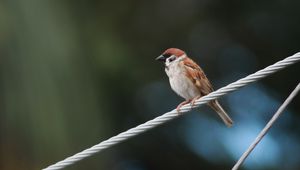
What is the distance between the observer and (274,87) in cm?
1068

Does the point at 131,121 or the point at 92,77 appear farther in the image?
the point at 131,121

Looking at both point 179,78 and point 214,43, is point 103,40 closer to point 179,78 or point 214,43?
point 214,43

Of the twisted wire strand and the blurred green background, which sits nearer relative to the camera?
the twisted wire strand

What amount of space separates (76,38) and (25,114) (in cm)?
93

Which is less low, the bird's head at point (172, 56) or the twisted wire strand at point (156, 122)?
the bird's head at point (172, 56)

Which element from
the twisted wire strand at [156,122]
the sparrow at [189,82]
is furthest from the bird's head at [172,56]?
the twisted wire strand at [156,122]

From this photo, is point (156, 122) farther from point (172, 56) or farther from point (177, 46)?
point (177, 46)

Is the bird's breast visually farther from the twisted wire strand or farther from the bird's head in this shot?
the twisted wire strand

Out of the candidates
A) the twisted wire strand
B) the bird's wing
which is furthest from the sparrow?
the twisted wire strand

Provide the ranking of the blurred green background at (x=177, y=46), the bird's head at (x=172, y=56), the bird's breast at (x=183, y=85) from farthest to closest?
1. the blurred green background at (x=177, y=46)
2. the bird's head at (x=172, y=56)
3. the bird's breast at (x=183, y=85)

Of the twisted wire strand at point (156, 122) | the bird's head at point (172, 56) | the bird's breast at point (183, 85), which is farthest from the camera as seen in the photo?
the bird's head at point (172, 56)

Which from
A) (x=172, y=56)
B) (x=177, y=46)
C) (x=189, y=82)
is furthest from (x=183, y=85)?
(x=177, y=46)

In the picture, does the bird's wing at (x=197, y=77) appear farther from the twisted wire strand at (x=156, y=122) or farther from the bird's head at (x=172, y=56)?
the twisted wire strand at (x=156, y=122)

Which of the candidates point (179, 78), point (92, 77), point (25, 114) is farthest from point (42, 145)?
point (179, 78)
